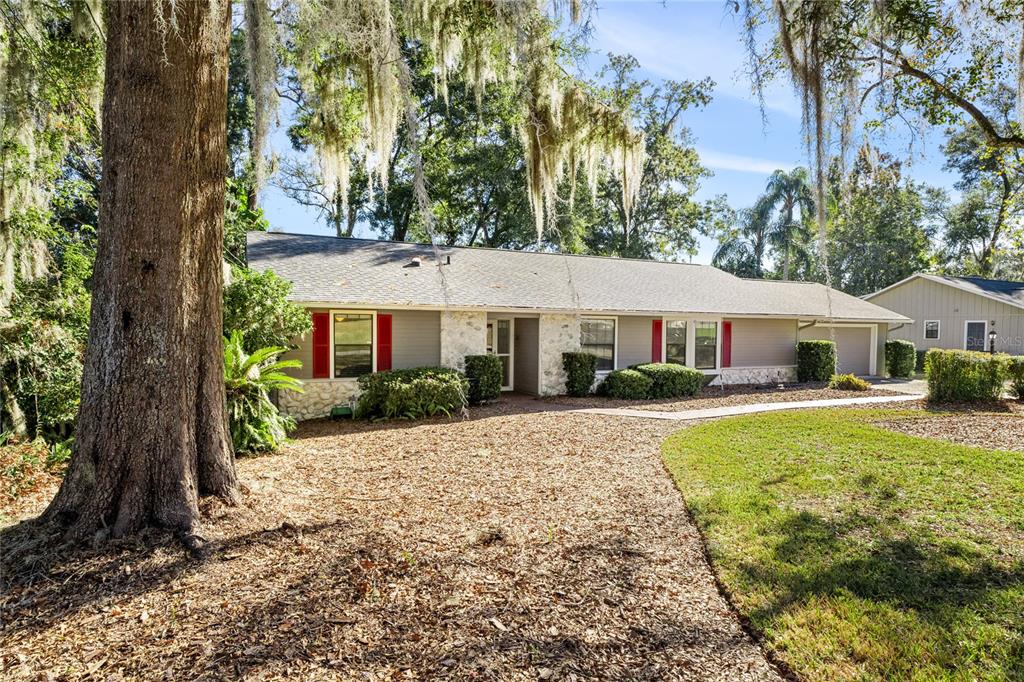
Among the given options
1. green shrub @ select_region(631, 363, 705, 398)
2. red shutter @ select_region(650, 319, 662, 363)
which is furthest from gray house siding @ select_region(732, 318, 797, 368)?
green shrub @ select_region(631, 363, 705, 398)

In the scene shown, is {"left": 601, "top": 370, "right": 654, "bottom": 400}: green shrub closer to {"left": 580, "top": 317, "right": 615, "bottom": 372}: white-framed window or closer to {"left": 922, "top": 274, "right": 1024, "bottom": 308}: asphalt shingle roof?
{"left": 580, "top": 317, "right": 615, "bottom": 372}: white-framed window

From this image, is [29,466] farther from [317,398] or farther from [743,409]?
[743,409]

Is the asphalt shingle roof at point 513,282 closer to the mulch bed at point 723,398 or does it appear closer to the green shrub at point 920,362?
the mulch bed at point 723,398

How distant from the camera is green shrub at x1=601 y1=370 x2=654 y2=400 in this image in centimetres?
1252

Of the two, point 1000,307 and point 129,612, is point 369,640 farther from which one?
point 1000,307

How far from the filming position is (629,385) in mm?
12516

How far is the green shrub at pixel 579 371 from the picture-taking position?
492 inches

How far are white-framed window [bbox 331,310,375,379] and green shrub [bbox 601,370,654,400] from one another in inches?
224

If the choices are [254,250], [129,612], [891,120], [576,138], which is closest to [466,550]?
[129,612]

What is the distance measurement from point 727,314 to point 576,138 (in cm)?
1021

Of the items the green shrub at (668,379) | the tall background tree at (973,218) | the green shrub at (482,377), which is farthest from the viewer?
the tall background tree at (973,218)

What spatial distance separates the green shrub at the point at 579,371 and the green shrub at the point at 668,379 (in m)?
1.31

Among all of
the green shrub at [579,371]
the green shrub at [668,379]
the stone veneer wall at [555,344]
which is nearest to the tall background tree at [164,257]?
the stone veneer wall at [555,344]

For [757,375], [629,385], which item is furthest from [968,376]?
[629,385]
